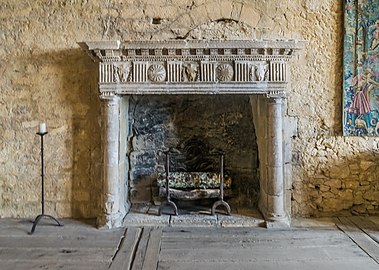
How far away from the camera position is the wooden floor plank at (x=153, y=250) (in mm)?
2648

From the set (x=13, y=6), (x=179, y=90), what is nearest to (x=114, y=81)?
(x=179, y=90)

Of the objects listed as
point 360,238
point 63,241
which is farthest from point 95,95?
point 360,238

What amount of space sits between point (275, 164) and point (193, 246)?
110cm

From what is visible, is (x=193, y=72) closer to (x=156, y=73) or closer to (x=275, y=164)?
(x=156, y=73)

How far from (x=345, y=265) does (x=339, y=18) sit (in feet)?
7.62

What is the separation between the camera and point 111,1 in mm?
3633

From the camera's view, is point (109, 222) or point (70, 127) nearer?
point (109, 222)

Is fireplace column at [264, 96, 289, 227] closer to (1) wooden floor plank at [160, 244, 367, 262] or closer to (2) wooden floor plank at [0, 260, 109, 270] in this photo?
(1) wooden floor plank at [160, 244, 367, 262]

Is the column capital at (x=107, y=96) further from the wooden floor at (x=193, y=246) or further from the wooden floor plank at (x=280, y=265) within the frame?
the wooden floor plank at (x=280, y=265)

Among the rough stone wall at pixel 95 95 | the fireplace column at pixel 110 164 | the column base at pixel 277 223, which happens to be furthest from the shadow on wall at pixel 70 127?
the column base at pixel 277 223

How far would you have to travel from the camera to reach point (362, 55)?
3.59 meters

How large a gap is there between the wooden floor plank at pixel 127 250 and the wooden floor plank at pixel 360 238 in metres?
1.79

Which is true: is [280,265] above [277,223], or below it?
below

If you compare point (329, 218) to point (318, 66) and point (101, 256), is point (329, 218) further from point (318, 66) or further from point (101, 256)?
point (101, 256)
